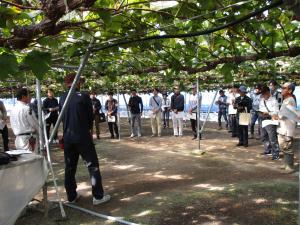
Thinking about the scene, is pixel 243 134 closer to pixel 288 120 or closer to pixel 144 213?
pixel 288 120

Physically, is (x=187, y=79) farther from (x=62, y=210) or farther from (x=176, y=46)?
(x=62, y=210)

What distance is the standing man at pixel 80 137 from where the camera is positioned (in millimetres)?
5000

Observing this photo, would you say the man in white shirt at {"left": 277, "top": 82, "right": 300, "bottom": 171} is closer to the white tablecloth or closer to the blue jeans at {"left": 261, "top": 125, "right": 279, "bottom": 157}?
the blue jeans at {"left": 261, "top": 125, "right": 279, "bottom": 157}

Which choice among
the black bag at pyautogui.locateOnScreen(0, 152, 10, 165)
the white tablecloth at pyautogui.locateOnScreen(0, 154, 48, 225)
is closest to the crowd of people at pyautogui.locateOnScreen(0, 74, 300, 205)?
the white tablecloth at pyautogui.locateOnScreen(0, 154, 48, 225)

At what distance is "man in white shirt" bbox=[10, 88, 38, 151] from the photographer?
6082 millimetres

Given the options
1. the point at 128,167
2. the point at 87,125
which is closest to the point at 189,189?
the point at 87,125

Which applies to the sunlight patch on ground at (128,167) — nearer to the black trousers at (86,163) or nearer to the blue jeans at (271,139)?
the black trousers at (86,163)

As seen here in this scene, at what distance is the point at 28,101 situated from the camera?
245 inches

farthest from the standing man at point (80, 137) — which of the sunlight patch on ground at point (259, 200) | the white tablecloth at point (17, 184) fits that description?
the sunlight patch on ground at point (259, 200)

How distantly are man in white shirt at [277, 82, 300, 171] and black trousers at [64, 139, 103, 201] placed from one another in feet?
12.7

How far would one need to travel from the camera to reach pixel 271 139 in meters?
7.98

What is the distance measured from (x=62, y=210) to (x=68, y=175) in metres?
0.62

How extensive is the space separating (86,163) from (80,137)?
419 mm

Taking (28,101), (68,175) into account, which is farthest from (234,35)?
(28,101)
